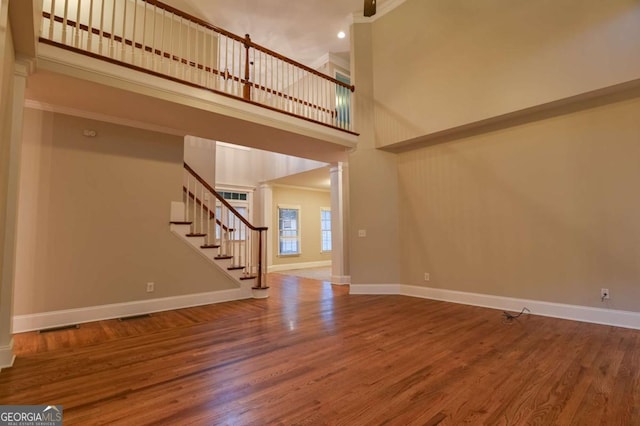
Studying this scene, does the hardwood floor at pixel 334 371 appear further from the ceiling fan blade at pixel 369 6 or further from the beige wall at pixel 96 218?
the ceiling fan blade at pixel 369 6

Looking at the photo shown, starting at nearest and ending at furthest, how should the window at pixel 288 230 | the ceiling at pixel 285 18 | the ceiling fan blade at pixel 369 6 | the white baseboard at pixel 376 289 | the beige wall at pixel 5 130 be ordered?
1. the beige wall at pixel 5 130
2. the ceiling fan blade at pixel 369 6
3. the white baseboard at pixel 376 289
4. the ceiling at pixel 285 18
5. the window at pixel 288 230

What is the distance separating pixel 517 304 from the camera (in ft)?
13.2

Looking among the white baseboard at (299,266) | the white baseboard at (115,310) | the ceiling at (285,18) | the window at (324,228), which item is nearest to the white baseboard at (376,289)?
the white baseboard at (115,310)

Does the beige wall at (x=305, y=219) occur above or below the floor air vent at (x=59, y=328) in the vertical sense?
above

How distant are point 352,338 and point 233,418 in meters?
1.57

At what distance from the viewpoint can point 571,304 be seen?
3621mm

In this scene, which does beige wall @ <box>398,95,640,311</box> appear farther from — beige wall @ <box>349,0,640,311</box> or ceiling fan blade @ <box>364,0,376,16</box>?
ceiling fan blade @ <box>364,0,376,16</box>

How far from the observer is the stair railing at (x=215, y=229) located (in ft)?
15.9

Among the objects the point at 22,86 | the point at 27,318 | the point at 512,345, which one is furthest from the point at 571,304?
the point at 27,318

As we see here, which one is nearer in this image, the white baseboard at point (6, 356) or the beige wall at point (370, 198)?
the white baseboard at point (6, 356)

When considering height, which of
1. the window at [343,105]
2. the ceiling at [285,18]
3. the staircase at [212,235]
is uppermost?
the ceiling at [285,18]

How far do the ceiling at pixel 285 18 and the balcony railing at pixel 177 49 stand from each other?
0.69 meters

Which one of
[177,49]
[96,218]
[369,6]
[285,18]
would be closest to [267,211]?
[177,49]

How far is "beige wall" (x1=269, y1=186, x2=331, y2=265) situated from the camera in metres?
9.09
